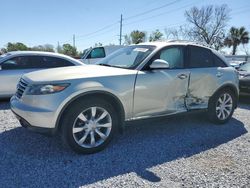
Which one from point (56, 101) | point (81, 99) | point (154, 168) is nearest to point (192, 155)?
point (154, 168)

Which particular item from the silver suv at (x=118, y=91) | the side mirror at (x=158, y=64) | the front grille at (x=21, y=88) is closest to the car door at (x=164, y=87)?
the silver suv at (x=118, y=91)

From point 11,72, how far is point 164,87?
4.40 meters

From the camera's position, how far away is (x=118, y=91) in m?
3.85

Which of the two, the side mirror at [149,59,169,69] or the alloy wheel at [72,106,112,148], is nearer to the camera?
the alloy wheel at [72,106,112,148]

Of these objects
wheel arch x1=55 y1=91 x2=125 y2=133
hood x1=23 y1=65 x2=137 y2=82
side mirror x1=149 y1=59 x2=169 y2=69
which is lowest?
wheel arch x1=55 y1=91 x2=125 y2=133

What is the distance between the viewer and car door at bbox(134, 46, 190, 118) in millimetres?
4105

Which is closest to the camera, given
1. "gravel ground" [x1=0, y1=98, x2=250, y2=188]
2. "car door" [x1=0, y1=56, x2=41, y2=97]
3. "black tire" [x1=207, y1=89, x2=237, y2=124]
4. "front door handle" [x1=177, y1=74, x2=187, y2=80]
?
"gravel ground" [x1=0, y1=98, x2=250, y2=188]

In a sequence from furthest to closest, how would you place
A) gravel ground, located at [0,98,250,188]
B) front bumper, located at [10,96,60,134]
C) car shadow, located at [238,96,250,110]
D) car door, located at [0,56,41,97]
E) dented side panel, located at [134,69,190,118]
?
car shadow, located at [238,96,250,110] → car door, located at [0,56,41,97] → dented side panel, located at [134,69,190,118] → front bumper, located at [10,96,60,134] → gravel ground, located at [0,98,250,188]

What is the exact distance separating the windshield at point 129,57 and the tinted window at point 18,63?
3.04m

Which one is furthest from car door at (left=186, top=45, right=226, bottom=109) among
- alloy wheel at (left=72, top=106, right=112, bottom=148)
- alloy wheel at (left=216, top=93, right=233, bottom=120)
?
alloy wheel at (left=72, top=106, right=112, bottom=148)

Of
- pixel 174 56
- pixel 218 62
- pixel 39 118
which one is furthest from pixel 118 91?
pixel 218 62

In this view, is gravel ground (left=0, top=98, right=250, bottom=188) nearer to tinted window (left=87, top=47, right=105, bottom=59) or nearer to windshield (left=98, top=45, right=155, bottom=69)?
windshield (left=98, top=45, right=155, bottom=69)

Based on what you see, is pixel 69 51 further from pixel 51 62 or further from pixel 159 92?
pixel 159 92

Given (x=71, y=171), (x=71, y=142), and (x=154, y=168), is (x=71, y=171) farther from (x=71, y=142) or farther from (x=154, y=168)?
(x=154, y=168)
